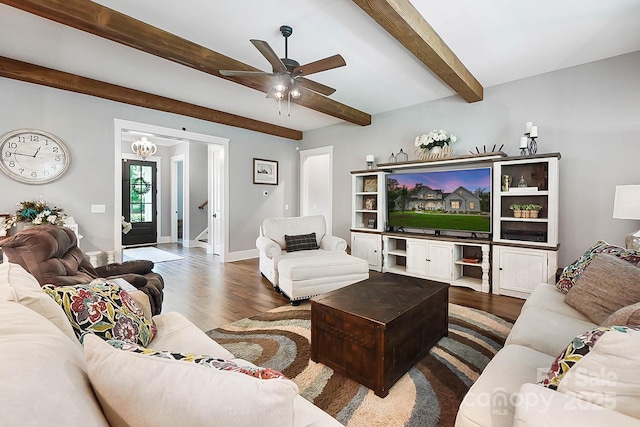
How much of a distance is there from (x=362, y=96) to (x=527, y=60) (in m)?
2.02

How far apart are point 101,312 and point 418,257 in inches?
154

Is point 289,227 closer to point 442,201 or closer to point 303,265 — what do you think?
point 303,265

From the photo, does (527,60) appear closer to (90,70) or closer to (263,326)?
(263,326)

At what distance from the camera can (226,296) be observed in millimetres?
3646

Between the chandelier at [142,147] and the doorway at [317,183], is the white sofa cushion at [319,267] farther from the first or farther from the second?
the chandelier at [142,147]

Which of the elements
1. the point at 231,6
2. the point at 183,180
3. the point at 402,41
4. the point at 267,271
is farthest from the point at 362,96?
the point at 183,180

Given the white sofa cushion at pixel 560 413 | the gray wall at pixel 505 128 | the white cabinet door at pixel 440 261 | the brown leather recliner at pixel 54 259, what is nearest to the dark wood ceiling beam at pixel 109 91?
the gray wall at pixel 505 128

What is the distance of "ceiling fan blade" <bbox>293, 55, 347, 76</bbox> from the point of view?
8.35 feet

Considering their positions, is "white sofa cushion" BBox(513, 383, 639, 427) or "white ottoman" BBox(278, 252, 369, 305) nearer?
"white sofa cushion" BBox(513, 383, 639, 427)

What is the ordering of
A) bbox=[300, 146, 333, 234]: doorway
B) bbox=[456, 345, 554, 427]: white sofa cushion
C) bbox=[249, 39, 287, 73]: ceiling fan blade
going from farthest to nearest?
bbox=[300, 146, 333, 234]: doorway < bbox=[249, 39, 287, 73]: ceiling fan blade < bbox=[456, 345, 554, 427]: white sofa cushion

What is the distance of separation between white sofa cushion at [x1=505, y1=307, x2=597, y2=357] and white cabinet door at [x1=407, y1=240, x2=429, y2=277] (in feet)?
7.67

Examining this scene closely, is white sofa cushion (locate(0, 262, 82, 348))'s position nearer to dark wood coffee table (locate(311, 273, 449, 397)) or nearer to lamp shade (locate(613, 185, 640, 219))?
dark wood coffee table (locate(311, 273, 449, 397))

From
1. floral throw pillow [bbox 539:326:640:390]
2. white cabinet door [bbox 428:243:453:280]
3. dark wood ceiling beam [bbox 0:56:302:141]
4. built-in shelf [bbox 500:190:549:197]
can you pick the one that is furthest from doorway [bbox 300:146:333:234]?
floral throw pillow [bbox 539:326:640:390]

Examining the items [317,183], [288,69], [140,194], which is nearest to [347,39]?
[288,69]
